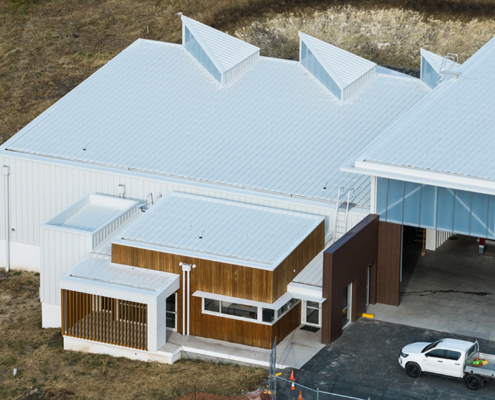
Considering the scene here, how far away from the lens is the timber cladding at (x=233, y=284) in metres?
45.7

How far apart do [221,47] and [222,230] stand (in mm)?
18008

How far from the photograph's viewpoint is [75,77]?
3327 inches

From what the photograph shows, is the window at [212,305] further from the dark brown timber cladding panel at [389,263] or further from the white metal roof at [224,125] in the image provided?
the dark brown timber cladding panel at [389,263]

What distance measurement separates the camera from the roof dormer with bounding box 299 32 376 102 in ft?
190

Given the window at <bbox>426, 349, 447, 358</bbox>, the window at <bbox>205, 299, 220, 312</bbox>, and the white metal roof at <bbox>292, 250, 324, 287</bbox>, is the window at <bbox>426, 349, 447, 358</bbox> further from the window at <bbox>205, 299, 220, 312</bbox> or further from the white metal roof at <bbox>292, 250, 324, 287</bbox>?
the window at <bbox>205, 299, 220, 312</bbox>

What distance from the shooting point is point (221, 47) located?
6306cm

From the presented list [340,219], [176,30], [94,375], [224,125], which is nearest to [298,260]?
[340,219]

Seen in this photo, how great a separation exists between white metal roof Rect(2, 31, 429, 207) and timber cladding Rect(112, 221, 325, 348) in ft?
19.8

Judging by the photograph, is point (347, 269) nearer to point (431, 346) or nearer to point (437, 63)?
point (431, 346)

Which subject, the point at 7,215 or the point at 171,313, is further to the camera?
the point at 7,215

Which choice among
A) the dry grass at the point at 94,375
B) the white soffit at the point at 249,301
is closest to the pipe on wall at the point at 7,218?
the dry grass at the point at 94,375

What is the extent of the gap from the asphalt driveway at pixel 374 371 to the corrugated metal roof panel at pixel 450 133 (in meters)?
7.68

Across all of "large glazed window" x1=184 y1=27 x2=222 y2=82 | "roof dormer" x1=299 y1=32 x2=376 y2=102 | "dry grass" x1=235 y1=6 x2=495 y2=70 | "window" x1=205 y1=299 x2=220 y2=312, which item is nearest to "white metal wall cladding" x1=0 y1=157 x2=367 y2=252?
"window" x1=205 y1=299 x2=220 y2=312

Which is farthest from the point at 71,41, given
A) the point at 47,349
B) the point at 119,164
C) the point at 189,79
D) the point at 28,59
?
the point at 47,349
